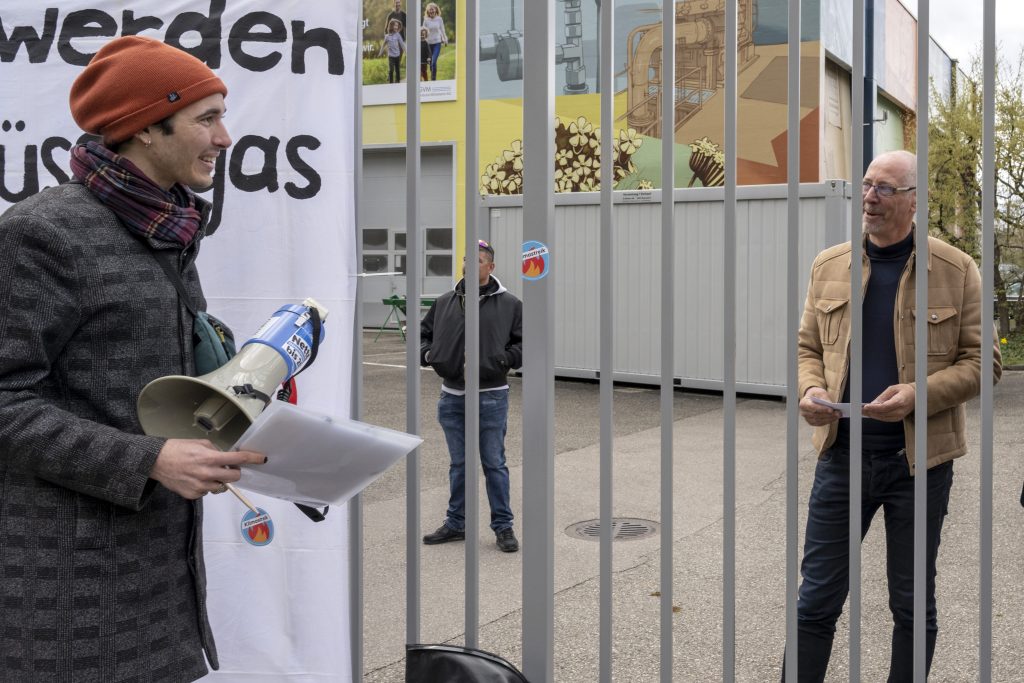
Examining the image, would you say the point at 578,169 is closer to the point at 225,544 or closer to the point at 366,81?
the point at 366,81

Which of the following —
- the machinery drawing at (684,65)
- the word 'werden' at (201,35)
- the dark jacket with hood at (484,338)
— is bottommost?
the dark jacket with hood at (484,338)

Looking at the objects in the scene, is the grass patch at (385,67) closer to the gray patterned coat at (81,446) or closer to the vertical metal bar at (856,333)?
the vertical metal bar at (856,333)

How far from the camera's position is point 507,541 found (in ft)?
22.1

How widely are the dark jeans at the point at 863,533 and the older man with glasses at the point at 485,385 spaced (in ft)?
10.9

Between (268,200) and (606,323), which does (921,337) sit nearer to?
(606,323)

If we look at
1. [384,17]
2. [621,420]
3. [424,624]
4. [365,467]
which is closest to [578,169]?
[384,17]

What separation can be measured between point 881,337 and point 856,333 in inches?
37.0

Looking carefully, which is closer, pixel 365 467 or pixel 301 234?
pixel 365 467

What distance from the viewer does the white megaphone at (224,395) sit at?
1.98 metres

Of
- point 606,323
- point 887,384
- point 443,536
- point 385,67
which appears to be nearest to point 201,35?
point 606,323

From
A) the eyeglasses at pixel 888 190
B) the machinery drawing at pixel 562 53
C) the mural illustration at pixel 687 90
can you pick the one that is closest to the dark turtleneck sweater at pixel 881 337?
the eyeglasses at pixel 888 190

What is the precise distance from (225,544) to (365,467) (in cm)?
125

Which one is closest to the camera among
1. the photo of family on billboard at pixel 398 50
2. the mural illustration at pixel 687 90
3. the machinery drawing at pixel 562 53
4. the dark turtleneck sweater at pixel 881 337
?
the dark turtleneck sweater at pixel 881 337

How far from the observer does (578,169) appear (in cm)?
2102
